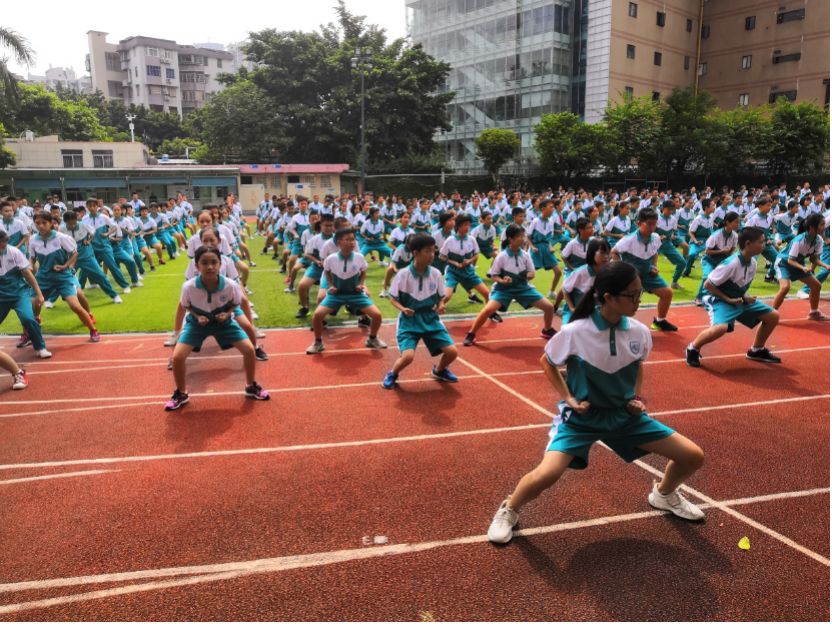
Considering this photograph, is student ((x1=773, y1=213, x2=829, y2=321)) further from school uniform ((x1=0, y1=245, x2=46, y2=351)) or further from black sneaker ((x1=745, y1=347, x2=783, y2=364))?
school uniform ((x1=0, y1=245, x2=46, y2=351))

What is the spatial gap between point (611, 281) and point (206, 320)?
13.4ft

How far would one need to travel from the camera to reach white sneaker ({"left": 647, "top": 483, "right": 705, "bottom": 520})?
12.8 feet

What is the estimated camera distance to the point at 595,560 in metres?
3.52

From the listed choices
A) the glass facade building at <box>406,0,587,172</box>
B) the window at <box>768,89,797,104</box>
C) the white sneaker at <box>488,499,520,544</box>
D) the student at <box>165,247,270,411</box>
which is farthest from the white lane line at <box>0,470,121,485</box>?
the window at <box>768,89,797,104</box>

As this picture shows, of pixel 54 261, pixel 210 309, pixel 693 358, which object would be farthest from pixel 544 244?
pixel 54 261

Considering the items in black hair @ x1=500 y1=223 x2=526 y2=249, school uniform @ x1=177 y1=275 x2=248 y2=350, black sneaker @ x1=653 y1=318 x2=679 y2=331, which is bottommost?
black sneaker @ x1=653 y1=318 x2=679 y2=331

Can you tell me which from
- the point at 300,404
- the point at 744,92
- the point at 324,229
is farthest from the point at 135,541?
the point at 744,92

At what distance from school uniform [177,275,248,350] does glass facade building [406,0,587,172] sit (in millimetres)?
35836

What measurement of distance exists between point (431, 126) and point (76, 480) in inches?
1607

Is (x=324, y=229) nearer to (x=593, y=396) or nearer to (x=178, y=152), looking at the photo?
(x=593, y=396)

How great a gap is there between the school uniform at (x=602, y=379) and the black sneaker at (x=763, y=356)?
4.92 metres

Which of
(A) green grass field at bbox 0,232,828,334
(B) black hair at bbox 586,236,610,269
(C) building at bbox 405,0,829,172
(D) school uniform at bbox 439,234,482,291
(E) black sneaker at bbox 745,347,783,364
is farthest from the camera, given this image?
(C) building at bbox 405,0,829,172

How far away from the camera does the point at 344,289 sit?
8102 millimetres

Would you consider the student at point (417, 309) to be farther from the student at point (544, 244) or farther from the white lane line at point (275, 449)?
the student at point (544, 244)
